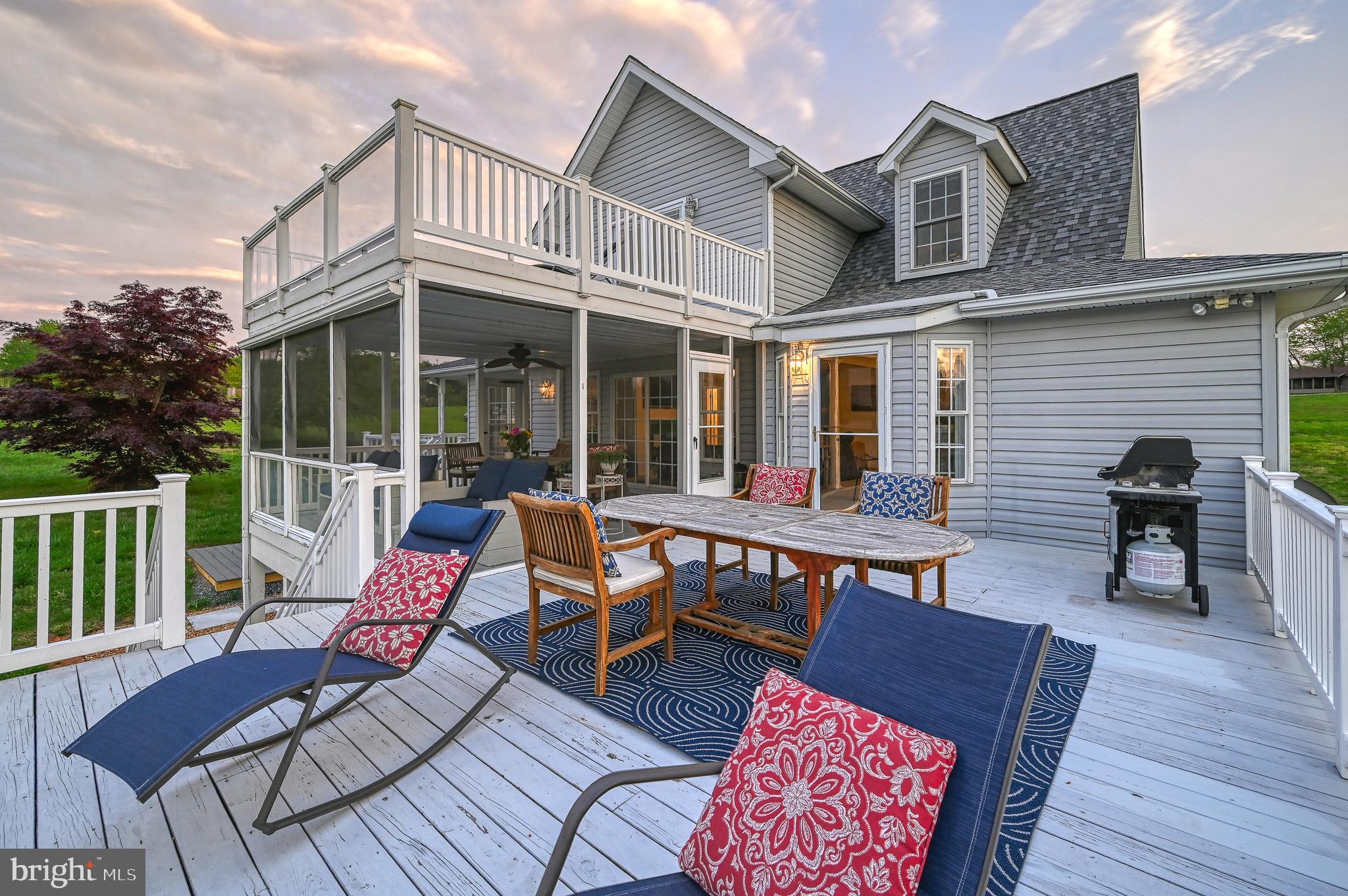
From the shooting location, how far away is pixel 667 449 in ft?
33.5

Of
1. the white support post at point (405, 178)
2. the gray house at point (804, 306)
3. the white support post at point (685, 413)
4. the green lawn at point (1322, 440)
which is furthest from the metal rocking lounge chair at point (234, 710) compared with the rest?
the green lawn at point (1322, 440)

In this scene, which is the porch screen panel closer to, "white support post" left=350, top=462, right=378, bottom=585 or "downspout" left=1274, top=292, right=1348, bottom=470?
"white support post" left=350, top=462, right=378, bottom=585

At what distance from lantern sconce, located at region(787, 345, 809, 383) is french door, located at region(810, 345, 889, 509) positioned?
0.59ft

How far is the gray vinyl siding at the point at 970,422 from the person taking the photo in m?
6.20

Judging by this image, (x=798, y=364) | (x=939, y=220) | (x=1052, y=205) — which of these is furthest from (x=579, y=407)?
(x=1052, y=205)

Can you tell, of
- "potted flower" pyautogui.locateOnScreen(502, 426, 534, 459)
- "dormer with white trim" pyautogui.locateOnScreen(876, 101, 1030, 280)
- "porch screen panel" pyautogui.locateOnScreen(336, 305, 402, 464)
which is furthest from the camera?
"potted flower" pyautogui.locateOnScreen(502, 426, 534, 459)

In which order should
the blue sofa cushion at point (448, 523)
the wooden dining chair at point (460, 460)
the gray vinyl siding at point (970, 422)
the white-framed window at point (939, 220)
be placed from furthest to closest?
1. the wooden dining chair at point (460, 460)
2. the white-framed window at point (939, 220)
3. the gray vinyl siding at point (970, 422)
4. the blue sofa cushion at point (448, 523)

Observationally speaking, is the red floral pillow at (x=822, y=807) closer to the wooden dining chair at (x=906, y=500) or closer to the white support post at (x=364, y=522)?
the wooden dining chair at (x=906, y=500)

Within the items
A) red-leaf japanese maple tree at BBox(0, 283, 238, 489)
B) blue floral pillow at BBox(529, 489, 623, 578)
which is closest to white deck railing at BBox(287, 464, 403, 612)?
blue floral pillow at BBox(529, 489, 623, 578)

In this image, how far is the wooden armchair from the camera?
8.90 ft

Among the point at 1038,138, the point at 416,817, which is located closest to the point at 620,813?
the point at 416,817

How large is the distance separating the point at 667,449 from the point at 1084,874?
8777mm

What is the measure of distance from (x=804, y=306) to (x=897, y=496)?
4617 mm

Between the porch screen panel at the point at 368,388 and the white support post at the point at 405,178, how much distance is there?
1.45 meters
